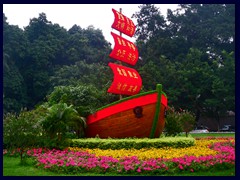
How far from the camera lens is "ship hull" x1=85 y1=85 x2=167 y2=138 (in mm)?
12016

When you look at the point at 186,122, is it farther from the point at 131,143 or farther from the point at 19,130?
the point at 19,130

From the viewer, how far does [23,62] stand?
104ft

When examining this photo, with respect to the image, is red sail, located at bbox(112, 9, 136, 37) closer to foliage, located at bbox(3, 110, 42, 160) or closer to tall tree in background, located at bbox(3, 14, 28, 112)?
foliage, located at bbox(3, 110, 42, 160)

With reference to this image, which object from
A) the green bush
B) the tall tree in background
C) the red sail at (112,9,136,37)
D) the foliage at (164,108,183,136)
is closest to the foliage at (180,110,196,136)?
the green bush

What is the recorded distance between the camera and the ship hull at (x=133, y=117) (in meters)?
12.0

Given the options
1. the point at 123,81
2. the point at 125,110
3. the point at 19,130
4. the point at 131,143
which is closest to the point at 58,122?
the point at 19,130

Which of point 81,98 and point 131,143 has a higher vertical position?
point 81,98

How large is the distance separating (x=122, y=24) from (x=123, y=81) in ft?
7.84

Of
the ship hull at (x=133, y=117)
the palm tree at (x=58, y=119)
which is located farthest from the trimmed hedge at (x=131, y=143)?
the palm tree at (x=58, y=119)

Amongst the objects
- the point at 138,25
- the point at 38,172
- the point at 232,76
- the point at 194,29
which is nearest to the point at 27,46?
the point at 138,25

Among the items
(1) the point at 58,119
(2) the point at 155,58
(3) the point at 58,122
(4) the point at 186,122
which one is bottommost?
(3) the point at 58,122

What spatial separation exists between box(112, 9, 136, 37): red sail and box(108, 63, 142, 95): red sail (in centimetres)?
159

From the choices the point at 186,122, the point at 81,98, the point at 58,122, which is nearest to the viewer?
the point at 58,122

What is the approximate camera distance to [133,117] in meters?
12.2
